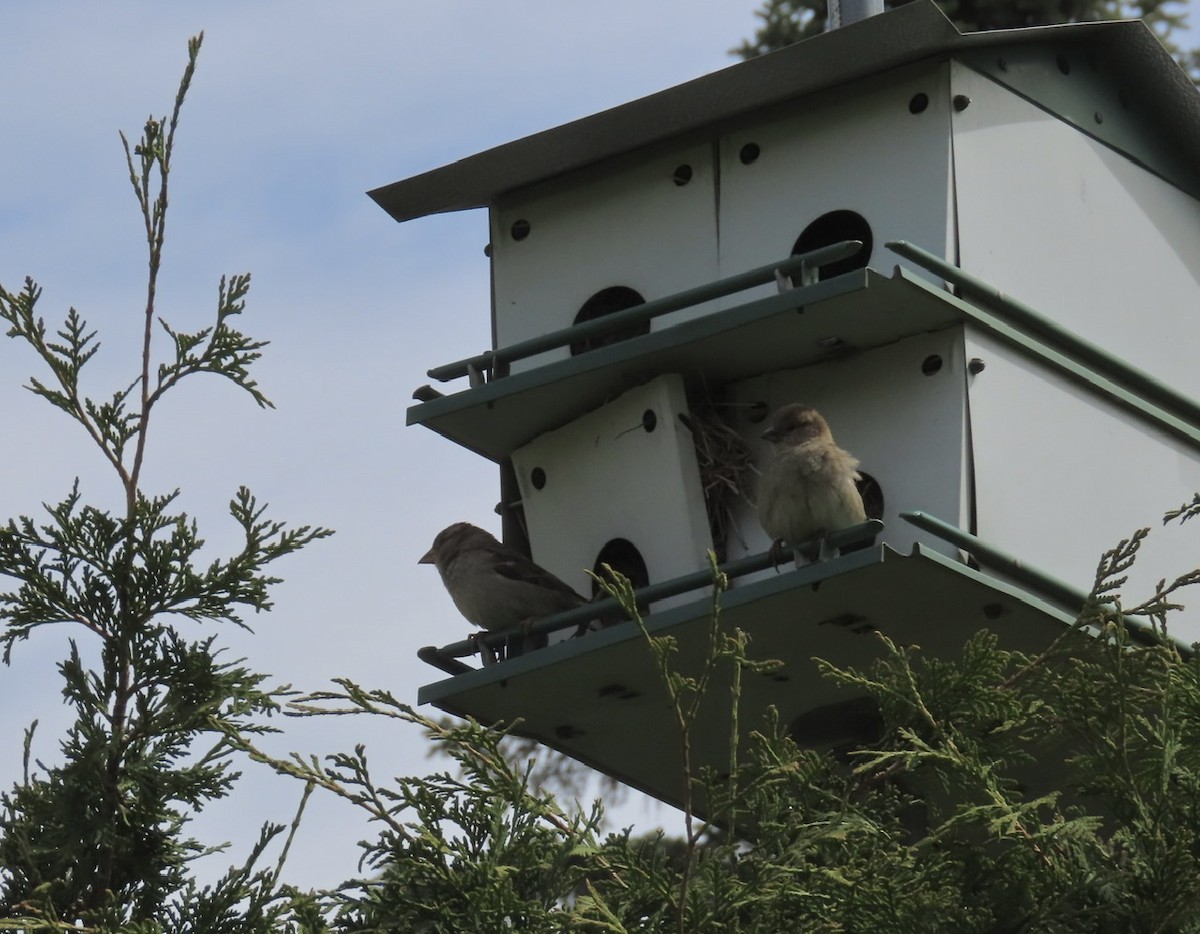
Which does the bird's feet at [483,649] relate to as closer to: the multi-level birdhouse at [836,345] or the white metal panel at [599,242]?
the multi-level birdhouse at [836,345]

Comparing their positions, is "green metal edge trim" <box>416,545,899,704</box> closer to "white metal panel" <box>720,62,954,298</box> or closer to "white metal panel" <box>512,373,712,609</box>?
"white metal panel" <box>512,373,712,609</box>

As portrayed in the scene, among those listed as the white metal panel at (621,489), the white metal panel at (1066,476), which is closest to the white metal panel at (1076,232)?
the white metal panel at (1066,476)

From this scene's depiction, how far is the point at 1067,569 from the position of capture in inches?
280

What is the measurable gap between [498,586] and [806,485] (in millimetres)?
1543

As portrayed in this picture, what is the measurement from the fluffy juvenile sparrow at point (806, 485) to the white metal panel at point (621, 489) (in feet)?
1.50

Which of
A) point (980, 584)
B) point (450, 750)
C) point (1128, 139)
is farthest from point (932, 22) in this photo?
point (450, 750)

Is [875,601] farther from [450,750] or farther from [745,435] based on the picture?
[450,750]

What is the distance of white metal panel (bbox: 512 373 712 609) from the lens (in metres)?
7.43

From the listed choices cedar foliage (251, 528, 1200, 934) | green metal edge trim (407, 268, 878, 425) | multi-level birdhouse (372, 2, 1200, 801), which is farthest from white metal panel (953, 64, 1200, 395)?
cedar foliage (251, 528, 1200, 934)

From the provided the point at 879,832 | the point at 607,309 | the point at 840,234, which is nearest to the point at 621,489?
the point at 607,309

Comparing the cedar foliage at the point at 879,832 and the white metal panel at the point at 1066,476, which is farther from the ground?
the white metal panel at the point at 1066,476

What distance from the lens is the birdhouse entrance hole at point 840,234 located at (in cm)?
751

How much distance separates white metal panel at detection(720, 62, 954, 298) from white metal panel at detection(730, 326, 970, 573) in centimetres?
35

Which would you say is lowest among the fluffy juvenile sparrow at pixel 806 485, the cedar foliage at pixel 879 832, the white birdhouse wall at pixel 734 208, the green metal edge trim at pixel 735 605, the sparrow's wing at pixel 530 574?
the cedar foliage at pixel 879 832
